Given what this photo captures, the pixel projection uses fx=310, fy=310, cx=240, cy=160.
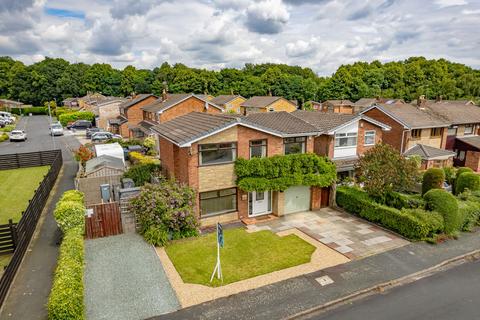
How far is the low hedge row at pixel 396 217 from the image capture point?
53.4 ft

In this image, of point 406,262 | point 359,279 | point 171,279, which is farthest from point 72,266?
point 406,262

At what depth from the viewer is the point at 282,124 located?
20.1 m

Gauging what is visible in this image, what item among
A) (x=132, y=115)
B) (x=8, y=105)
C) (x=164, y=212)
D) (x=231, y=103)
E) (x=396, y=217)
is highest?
(x=231, y=103)

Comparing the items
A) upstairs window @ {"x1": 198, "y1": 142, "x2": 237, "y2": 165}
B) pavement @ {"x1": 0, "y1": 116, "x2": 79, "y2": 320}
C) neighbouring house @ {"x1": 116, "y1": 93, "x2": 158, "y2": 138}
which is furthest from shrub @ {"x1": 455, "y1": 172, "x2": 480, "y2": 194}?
neighbouring house @ {"x1": 116, "y1": 93, "x2": 158, "y2": 138}

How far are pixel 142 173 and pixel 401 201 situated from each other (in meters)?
17.5

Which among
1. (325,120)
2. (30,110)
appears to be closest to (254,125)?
(325,120)

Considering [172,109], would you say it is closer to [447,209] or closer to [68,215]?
[68,215]

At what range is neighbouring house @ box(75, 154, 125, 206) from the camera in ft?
71.0

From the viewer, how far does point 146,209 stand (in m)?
15.6

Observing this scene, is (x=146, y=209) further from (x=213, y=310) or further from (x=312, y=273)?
(x=312, y=273)

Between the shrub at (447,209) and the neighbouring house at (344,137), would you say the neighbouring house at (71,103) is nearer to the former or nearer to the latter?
the neighbouring house at (344,137)

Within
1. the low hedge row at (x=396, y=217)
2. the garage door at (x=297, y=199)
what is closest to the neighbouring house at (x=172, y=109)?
the garage door at (x=297, y=199)

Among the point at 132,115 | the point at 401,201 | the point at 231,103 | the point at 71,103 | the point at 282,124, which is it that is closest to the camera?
the point at 401,201

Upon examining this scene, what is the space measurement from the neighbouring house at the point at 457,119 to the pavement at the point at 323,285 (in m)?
22.3
